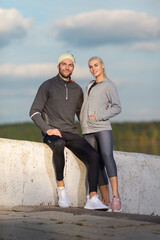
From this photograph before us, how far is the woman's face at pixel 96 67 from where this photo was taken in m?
5.18

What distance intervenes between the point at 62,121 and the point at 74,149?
39 cm

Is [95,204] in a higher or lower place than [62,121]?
lower

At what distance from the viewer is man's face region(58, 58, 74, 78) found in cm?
523

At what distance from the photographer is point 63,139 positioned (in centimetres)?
509

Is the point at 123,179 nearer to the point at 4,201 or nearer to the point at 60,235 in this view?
the point at 4,201

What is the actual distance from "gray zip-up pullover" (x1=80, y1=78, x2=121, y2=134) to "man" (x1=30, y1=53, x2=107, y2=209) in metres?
0.18

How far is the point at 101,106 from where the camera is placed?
5.15 meters

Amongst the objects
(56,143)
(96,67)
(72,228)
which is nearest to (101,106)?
(96,67)

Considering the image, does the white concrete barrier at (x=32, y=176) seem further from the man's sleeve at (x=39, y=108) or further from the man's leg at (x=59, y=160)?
the man's sleeve at (x=39, y=108)

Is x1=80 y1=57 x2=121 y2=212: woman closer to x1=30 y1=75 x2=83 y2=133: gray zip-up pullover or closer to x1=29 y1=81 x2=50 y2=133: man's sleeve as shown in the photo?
x1=30 y1=75 x2=83 y2=133: gray zip-up pullover

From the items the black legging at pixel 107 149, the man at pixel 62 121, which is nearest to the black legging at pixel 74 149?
the man at pixel 62 121

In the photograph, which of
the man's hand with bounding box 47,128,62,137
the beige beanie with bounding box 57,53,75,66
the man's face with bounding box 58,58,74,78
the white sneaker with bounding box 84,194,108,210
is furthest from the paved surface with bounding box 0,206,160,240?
the beige beanie with bounding box 57,53,75,66

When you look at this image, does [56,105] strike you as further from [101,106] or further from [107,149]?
[107,149]

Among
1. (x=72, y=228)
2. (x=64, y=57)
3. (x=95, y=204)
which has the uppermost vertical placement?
(x=64, y=57)
